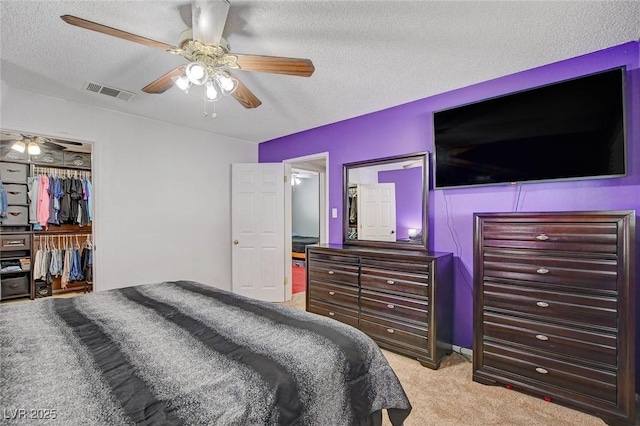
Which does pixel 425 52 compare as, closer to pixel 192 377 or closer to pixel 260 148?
pixel 192 377

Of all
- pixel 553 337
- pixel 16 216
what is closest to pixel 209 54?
pixel 553 337

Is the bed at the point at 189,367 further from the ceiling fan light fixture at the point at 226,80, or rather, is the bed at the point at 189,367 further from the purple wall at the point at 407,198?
the purple wall at the point at 407,198

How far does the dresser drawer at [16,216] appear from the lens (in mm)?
4152

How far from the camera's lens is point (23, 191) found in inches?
167

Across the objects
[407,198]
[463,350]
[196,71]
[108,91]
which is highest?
[108,91]

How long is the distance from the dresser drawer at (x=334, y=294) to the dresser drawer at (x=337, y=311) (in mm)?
43

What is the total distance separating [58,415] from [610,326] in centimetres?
263

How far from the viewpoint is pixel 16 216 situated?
4.21 meters

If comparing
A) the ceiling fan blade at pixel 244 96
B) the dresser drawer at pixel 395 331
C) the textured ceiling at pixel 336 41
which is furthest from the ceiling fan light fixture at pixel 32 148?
the dresser drawer at pixel 395 331

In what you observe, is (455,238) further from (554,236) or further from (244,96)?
(244,96)

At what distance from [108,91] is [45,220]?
9.39 ft

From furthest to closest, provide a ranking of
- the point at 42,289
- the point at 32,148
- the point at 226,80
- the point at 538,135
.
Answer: the point at 42,289 → the point at 32,148 → the point at 538,135 → the point at 226,80

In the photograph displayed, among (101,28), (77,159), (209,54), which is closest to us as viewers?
(101,28)

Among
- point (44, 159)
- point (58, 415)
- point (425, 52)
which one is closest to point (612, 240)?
point (425, 52)
